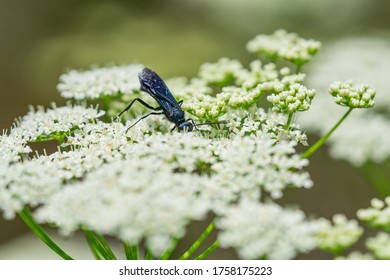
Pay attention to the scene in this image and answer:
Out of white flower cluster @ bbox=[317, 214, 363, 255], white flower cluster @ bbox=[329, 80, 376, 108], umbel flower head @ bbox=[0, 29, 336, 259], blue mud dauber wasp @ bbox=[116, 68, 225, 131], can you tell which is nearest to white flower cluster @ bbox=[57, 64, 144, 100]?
umbel flower head @ bbox=[0, 29, 336, 259]

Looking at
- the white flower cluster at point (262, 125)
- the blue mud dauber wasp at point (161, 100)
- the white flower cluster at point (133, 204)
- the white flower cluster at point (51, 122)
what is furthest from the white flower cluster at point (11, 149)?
the white flower cluster at point (262, 125)

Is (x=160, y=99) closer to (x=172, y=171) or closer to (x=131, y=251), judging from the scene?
(x=172, y=171)

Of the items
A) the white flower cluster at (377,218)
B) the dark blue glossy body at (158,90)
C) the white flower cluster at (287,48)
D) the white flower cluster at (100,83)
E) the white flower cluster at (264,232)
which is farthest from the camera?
the white flower cluster at (287,48)

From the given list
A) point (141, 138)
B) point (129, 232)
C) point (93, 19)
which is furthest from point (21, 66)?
point (129, 232)

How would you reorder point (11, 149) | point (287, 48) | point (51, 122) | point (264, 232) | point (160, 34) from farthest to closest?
point (160, 34) < point (287, 48) < point (51, 122) < point (11, 149) < point (264, 232)

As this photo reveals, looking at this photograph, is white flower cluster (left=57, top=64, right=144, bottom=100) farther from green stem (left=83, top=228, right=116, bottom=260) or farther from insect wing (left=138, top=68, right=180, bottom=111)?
green stem (left=83, top=228, right=116, bottom=260)

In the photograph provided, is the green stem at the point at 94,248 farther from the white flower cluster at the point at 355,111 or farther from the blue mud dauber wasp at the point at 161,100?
the white flower cluster at the point at 355,111

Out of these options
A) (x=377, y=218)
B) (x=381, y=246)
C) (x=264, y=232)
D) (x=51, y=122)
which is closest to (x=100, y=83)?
(x=51, y=122)
